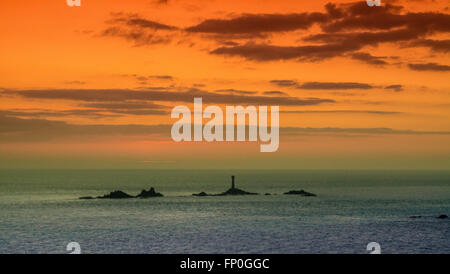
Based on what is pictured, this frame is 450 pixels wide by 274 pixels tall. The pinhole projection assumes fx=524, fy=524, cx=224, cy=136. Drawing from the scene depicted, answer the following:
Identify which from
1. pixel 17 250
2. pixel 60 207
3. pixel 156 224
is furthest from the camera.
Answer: pixel 60 207

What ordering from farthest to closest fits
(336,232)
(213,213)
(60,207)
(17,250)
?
(60,207)
(213,213)
(336,232)
(17,250)

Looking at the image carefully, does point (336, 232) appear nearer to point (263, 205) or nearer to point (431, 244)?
point (431, 244)

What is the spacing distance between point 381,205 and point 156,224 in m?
64.9

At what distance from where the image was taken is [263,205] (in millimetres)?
125438

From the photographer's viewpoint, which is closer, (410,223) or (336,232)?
(336,232)

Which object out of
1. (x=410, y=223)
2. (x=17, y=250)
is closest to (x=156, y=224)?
(x=17, y=250)

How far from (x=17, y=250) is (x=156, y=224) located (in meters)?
29.2
